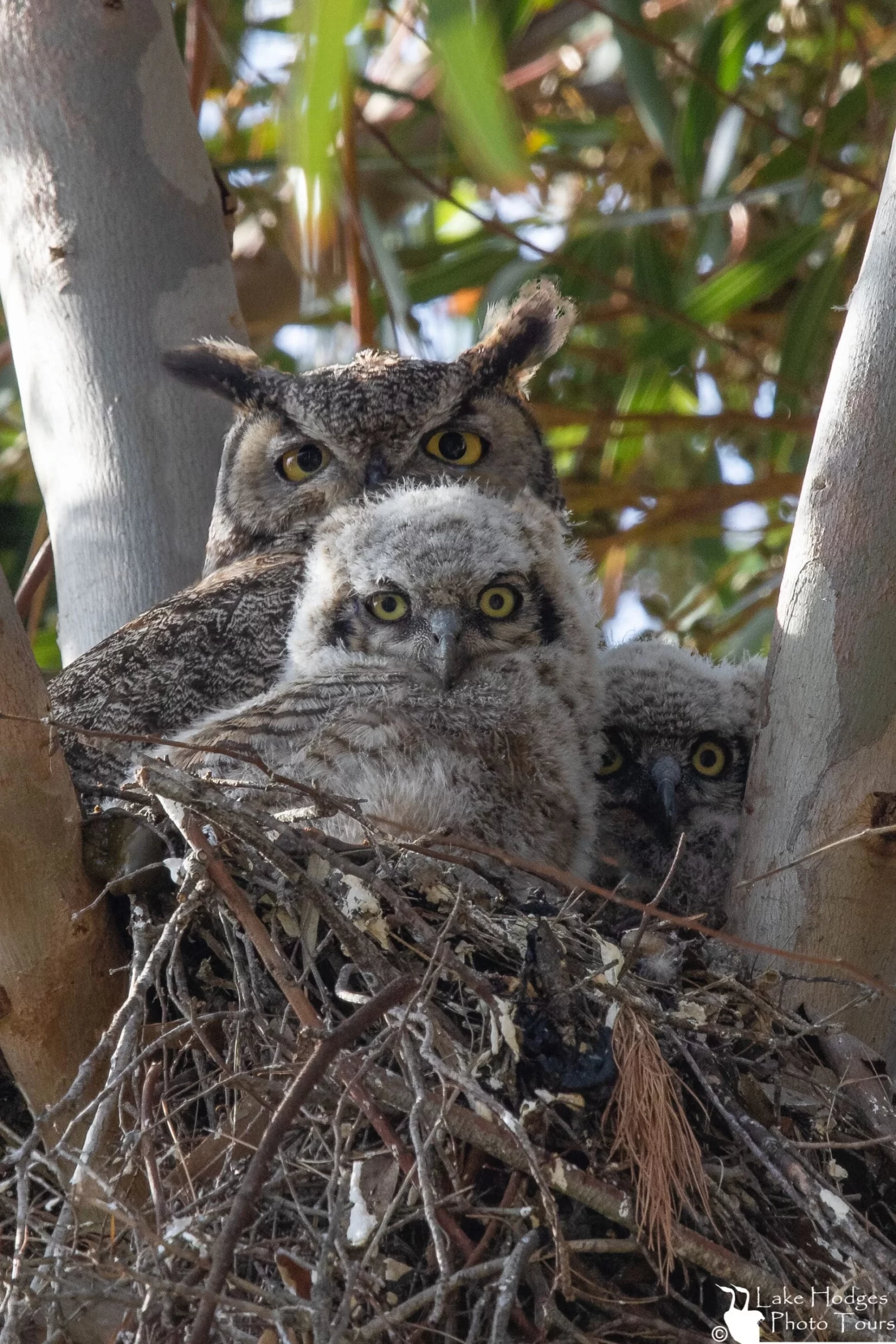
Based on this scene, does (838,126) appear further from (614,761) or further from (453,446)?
(614,761)

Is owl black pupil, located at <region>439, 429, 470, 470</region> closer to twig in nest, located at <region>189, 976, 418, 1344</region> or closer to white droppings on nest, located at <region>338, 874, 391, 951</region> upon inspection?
white droppings on nest, located at <region>338, 874, 391, 951</region>

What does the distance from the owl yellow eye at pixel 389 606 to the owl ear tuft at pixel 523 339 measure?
1.04 m

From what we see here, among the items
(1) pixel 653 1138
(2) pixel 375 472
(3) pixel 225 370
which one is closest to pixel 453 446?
(2) pixel 375 472

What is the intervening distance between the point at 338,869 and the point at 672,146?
9.24 ft

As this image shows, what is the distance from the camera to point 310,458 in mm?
3395

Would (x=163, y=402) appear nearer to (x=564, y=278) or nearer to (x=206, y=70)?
(x=206, y=70)

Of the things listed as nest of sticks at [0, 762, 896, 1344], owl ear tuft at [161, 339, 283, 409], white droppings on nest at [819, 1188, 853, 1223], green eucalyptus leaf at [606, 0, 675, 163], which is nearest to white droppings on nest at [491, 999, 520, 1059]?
nest of sticks at [0, 762, 896, 1344]

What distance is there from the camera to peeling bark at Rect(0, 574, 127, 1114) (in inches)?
71.9

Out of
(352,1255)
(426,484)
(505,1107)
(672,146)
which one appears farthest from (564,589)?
(672,146)

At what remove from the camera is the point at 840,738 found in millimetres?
2086

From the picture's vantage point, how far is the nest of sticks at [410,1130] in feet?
5.39

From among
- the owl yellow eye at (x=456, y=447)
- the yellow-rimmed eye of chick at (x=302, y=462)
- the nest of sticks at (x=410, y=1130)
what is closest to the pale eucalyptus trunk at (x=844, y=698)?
the nest of sticks at (x=410, y=1130)

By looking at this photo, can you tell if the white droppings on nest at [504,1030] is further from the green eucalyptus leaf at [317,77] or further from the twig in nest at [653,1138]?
the green eucalyptus leaf at [317,77]

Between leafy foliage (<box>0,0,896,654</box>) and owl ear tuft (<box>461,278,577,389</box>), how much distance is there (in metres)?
0.22
